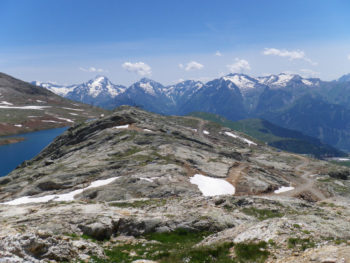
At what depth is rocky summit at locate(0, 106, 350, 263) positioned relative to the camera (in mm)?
18781

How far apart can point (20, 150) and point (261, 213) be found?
154 m

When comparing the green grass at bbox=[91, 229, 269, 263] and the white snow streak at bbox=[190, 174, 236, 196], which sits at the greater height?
the green grass at bbox=[91, 229, 269, 263]

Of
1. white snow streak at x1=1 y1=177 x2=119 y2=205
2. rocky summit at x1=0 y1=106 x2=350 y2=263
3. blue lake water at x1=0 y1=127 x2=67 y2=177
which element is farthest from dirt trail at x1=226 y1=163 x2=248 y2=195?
blue lake water at x1=0 y1=127 x2=67 y2=177

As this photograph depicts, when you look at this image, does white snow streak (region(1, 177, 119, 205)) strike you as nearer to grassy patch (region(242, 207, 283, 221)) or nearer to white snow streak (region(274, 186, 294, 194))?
grassy patch (region(242, 207, 283, 221))

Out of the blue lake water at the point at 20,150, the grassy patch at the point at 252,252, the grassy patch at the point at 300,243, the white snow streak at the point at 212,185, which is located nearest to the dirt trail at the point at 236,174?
the white snow streak at the point at 212,185

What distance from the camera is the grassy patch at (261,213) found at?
3107cm

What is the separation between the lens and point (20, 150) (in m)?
152

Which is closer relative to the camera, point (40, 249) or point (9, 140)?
point (40, 249)

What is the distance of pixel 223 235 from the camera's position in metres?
23.0

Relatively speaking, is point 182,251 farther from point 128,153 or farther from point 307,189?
point 307,189

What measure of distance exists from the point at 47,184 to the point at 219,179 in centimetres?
3195

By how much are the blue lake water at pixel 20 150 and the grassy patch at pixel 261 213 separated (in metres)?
105

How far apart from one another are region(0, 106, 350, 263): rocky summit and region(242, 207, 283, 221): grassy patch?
138 millimetres

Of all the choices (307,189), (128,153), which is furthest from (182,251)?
(307,189)
